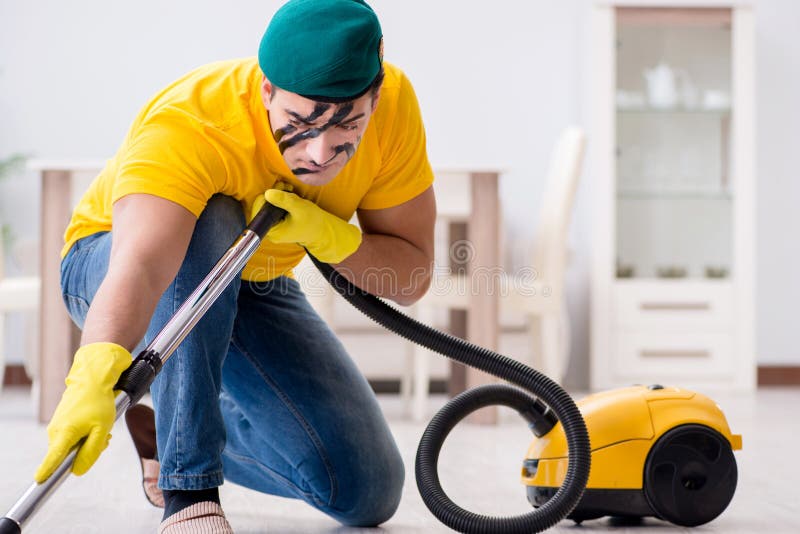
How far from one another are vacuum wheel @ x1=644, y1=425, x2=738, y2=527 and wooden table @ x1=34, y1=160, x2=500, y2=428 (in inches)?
56.1

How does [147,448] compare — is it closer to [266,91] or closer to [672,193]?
[266,91]

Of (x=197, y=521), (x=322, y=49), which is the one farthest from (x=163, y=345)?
(x=322, y=49)

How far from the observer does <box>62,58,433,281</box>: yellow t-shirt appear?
48.1 inches

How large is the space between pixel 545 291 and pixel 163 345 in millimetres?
2286

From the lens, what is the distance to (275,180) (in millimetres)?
1380

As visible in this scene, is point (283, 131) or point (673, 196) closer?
point (283, 131)

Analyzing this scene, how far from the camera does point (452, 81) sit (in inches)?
173

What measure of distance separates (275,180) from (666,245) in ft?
10.1

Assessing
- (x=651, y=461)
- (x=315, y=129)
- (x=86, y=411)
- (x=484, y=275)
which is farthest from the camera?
(x=484, y=275)

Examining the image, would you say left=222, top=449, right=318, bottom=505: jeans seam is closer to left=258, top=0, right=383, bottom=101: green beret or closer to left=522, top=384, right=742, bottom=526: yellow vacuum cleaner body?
left=522, top=384, right=742, bottom=526: yellow vacuum cleaner body

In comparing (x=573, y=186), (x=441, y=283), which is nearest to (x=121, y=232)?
(x=441, y=283)

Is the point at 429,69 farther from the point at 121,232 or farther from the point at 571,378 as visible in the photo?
the point at 121,232

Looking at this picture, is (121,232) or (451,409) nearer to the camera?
(121,232)

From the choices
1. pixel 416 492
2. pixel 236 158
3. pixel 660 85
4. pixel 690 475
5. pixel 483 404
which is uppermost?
pixel 660 85
